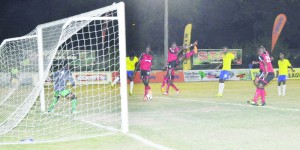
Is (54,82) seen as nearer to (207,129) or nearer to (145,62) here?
(207,129)

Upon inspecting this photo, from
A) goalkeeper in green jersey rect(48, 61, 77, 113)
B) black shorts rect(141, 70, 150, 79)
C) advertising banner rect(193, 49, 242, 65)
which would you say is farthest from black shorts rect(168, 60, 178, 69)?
advertising banner rect(193, 49, 242, 65)

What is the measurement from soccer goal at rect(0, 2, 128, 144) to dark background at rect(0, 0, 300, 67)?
30.3 m

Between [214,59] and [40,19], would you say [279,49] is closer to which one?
[214,59]

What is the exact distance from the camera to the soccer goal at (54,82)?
32.4 ft

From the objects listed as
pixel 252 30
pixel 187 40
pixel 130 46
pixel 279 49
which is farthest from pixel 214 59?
pixel 252 30

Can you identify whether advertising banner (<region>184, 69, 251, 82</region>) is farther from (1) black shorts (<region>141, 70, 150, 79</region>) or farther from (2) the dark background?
(1) black shorts (<region>141, 70, 150, 79</region>)

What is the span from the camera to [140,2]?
2148 inches

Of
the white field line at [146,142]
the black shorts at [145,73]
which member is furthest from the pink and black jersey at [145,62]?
the white field line at [146,142]

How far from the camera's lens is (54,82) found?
13.6 metres

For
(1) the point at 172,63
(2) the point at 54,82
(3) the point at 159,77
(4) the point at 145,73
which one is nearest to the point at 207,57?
(3) the point at 159,77

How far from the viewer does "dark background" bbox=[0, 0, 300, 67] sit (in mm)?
52156

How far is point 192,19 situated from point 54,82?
45667 mm

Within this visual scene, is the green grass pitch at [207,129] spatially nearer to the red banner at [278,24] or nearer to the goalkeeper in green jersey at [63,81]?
the goalkeeper in green jersey at [63,81]

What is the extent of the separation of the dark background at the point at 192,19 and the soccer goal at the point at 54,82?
30.3 meters
